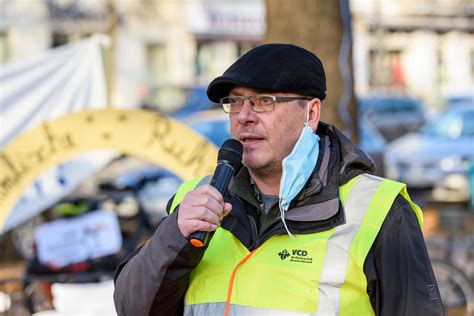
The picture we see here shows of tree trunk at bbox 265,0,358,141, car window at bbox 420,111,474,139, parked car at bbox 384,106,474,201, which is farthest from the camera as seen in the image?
car window at bbox 420,111,474,139

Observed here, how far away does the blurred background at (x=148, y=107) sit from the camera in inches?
277

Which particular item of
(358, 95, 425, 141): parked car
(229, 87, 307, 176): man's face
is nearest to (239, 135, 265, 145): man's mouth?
(229, 87, 307, 176): man's face

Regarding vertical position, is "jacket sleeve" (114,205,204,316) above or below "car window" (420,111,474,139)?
above

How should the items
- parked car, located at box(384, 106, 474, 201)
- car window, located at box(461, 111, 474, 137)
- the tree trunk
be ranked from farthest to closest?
car window, located at box(461, 111, 474, 137) < parked car, located at box(384, 106, 474, 201) < the tree trunk

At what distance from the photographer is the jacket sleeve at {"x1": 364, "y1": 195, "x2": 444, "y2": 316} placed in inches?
99.6

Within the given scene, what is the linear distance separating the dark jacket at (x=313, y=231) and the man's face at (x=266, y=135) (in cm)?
11

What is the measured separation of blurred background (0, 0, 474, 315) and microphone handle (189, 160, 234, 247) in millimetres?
3894

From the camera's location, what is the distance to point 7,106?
7809 millimetres

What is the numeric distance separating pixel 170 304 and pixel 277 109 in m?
0.62

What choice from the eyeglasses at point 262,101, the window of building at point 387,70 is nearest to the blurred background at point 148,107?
the window of building at point 387,70

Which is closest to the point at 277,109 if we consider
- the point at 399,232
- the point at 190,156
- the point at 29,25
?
the point at 399,232

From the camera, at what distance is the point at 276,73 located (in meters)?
2.73

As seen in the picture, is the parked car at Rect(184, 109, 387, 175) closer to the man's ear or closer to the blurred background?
the blurred background

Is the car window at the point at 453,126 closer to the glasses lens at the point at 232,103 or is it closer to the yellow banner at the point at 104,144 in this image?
the yellow banner at the point at 104,144
